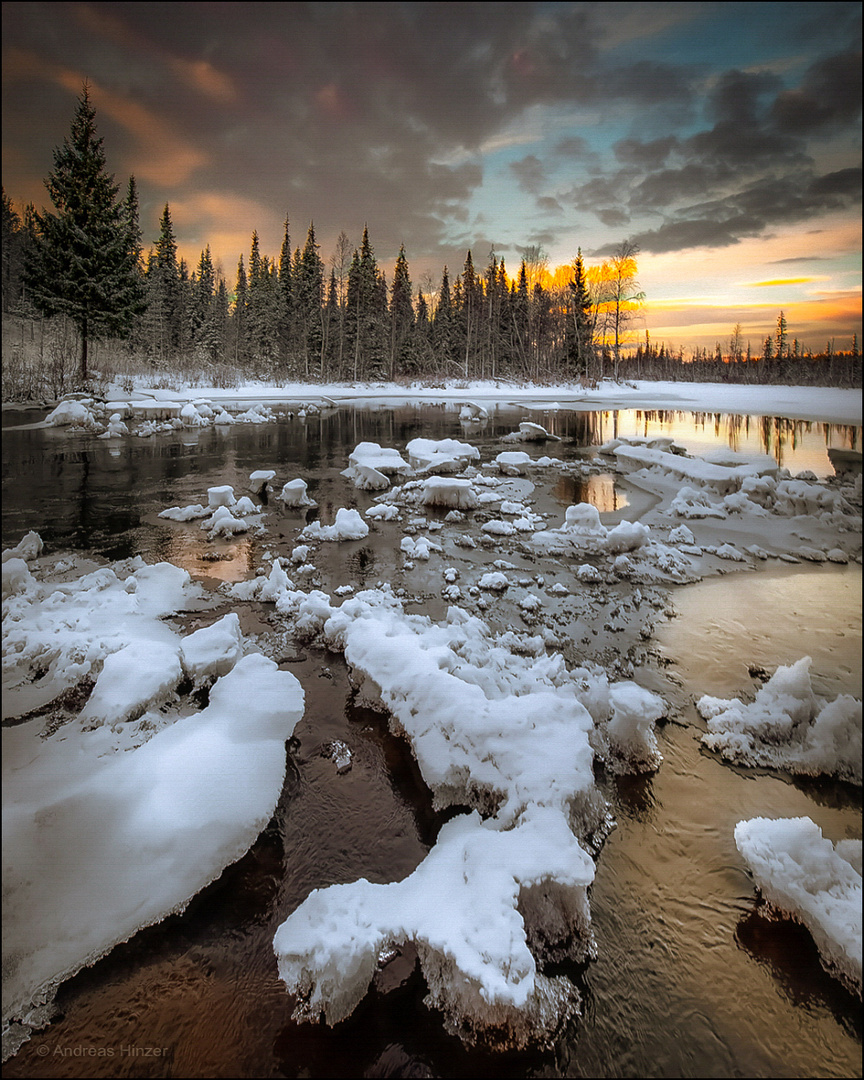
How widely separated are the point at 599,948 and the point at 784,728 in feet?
5.75

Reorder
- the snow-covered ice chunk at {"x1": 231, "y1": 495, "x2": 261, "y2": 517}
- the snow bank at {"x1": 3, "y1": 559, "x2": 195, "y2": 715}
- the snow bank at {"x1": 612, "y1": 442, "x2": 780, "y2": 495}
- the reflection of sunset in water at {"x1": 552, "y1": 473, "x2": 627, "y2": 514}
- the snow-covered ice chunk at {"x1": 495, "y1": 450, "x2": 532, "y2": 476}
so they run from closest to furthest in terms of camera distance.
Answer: the snow bank at {"x1": 3, "y1": 559, "x2": 195, "y2": 715}
the snow bank at {"x1": 612, "y1": 442, "x2": 780, "y2": 495}
the snow-covered ice chunk at {"x1": 231, "y1": 495, "x2": 261, "y2": 517}
the reflection of sunset in water at {"x1": 552, "y1": 473, "x2": 627, "y2": 514}
the snow-covered ice chunk at {"x1": 495, "y1": 450, "x2": 532, "y2": 476}

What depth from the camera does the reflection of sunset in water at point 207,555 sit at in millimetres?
6371

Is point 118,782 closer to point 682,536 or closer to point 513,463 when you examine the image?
point 682,536

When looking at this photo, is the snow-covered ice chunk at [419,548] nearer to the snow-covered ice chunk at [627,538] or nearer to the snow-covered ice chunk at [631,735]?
the snow-covered ice chunk at [627,538]

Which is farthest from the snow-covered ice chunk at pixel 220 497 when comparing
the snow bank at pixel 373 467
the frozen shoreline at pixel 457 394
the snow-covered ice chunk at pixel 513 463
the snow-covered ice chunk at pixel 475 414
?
the snow-covered ice chunk at pixel 475 414

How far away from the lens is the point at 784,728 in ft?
9.80

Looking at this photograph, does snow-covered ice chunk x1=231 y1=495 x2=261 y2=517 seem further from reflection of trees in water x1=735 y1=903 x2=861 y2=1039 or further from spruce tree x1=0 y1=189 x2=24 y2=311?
reflection of trees in water x1=735 y1=903 x2=861 y2=1039

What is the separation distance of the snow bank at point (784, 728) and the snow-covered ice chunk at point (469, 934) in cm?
145

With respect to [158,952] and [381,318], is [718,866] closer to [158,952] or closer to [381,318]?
[158,952]

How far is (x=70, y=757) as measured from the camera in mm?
2719

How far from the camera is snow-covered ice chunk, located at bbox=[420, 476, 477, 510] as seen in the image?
380 inches

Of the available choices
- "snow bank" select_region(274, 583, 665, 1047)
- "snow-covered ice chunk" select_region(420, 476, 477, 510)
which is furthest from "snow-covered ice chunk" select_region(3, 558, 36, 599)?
"snow-covered ice chunk" select_region(420, 476, 477, 510)

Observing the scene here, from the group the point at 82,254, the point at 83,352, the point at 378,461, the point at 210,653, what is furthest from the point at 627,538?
the point at 83,352

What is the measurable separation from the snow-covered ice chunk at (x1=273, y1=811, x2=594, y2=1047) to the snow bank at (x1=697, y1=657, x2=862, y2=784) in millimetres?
1450
